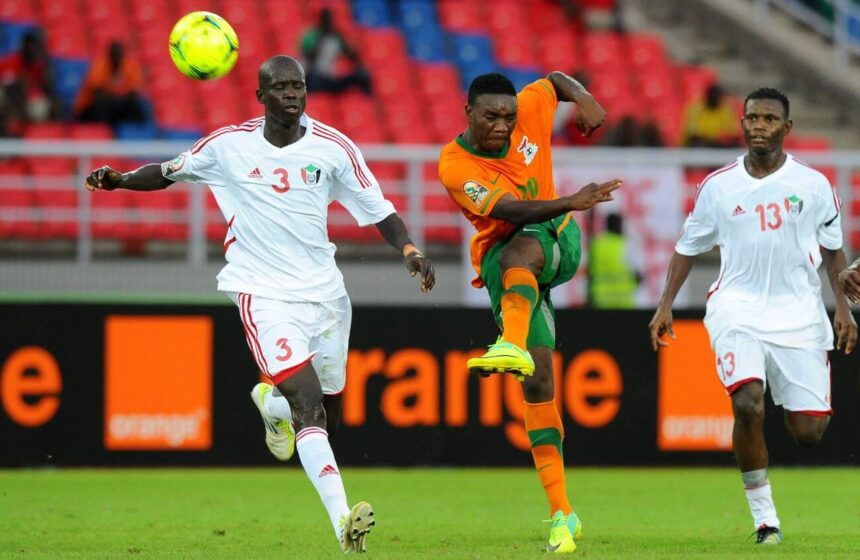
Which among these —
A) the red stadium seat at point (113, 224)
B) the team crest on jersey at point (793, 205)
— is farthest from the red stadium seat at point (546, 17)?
the team crest on jersey at point (793, 205)

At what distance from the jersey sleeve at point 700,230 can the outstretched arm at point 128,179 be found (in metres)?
3.10

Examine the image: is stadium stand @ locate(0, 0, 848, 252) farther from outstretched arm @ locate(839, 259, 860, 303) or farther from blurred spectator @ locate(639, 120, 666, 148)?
outstretched arm @ locate(839, 259, 860, 303)

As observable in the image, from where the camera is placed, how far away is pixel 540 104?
9.49 m

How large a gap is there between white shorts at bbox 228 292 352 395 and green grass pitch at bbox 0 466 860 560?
103 cm

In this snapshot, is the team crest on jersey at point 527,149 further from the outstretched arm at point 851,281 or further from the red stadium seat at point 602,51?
the red stadium seat at point 602,51

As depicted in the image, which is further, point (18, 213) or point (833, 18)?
point (833, 18)

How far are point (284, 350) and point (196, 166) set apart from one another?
125 cm

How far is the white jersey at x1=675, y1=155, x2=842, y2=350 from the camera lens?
9406 millimetres

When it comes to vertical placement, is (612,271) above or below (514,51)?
below

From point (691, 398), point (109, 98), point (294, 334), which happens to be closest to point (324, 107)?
point (109, 98)

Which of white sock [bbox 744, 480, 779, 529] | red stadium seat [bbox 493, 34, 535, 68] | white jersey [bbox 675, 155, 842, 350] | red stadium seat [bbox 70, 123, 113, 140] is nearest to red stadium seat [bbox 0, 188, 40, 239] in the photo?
red stadium seat [bbox 70, 123, 113, 140]

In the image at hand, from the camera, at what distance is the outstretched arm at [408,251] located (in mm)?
8539

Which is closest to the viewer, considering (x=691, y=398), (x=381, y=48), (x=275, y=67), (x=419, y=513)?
(x=275, y=67)

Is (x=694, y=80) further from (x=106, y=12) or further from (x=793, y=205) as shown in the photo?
(x=793, y=205)
